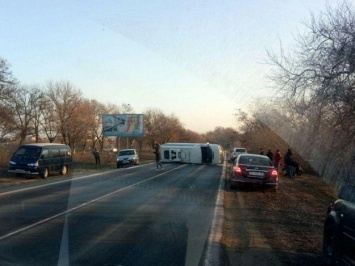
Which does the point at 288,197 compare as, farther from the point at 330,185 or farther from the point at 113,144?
the point at 113,144

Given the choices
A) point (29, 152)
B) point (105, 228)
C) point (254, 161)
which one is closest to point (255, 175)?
point (254, 161)

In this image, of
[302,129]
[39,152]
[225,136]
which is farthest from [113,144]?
[302,129]

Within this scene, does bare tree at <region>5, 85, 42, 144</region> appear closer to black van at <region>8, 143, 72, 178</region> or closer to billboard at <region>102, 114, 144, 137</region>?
billboard at <region>102, 114, 144, 137</region>

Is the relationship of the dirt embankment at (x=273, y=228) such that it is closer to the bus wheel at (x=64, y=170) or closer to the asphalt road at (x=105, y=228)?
the asphalt road at (x=105, y=228)

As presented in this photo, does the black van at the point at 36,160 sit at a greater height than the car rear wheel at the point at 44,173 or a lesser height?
greater

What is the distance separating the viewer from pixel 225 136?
117562 millimetres

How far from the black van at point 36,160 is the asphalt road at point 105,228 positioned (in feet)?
31.3

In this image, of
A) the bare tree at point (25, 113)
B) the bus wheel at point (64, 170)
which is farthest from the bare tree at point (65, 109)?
the bus wheel at point (64, 170)

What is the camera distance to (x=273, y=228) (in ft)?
34.8

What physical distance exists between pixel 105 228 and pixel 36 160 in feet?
57.8

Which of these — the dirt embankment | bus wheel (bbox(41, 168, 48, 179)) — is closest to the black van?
bus wheel (bbox(41, 168, 48, 179))

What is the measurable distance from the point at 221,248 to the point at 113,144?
10416 centimetres

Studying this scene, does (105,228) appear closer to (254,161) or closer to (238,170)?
(238,170)

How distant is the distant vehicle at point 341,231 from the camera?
6.15m
